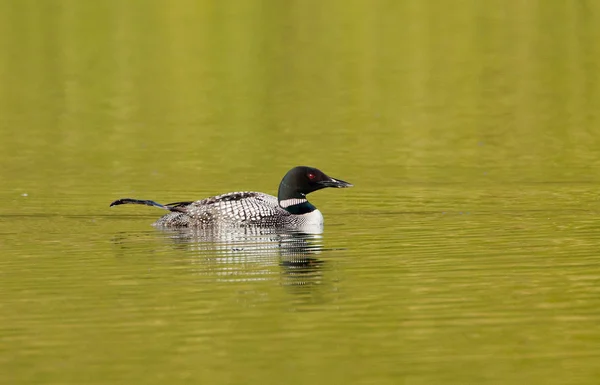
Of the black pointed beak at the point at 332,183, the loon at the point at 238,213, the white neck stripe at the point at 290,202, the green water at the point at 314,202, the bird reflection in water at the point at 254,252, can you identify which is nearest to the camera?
the green water at the point at 314,202

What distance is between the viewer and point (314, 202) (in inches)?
798

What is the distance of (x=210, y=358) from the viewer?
10430mm

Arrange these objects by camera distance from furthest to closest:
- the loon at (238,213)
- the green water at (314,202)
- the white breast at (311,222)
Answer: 1. the loon at (238,213)
2. the white breast at (311,222)
3. the green water at (314,202)

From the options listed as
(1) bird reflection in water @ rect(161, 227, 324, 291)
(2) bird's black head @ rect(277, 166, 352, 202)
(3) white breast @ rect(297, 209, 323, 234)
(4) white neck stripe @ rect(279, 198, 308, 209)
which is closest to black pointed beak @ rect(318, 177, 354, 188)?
(2) bird's black head @ rect(277, 166, 352, 202)

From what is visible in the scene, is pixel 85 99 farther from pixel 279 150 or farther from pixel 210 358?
pixel 210 358

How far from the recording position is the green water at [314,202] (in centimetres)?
1067

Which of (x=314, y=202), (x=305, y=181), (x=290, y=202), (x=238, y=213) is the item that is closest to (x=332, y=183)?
(x=305, y=181)

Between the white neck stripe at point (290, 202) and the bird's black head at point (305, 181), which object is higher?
the bird's black head at point (305, 181)

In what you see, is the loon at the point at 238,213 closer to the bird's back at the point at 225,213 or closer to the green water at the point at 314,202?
the bird's back at the point at 225,213

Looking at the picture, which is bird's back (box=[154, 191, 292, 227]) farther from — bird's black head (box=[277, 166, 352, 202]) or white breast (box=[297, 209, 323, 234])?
bird's black head (box=[277, 166, 352, 202])

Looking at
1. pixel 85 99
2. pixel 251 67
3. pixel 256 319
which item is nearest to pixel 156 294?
pixel 256 319

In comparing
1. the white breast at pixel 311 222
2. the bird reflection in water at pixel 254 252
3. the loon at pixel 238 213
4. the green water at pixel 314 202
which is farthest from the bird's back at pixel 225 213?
the green water at pixel 314 202

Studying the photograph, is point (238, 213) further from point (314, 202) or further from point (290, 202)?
point (314, 202)

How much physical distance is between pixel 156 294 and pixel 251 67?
97.8 ft
